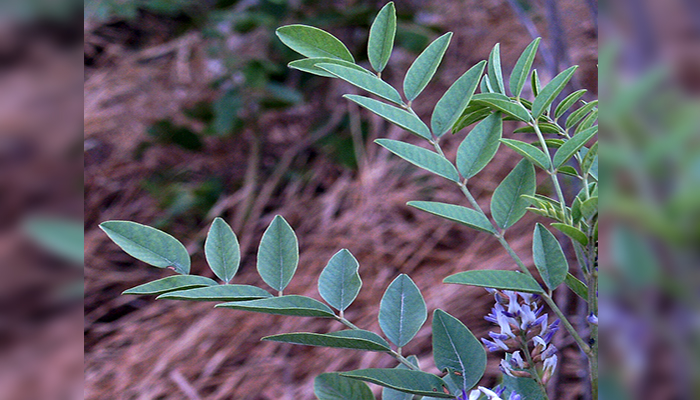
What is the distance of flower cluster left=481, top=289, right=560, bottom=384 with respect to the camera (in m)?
0.31

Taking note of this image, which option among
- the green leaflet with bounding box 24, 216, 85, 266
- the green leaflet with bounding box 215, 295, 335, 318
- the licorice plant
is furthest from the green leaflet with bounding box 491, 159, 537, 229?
the green leaflet with bounding box 24, 216, 85, 266

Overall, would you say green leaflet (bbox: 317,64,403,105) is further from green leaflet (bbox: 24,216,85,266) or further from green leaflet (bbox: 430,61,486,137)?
green leaflet (bbox: 24,216,85,266)

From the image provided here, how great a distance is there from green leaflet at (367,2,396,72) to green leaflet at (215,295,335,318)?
0.14 m

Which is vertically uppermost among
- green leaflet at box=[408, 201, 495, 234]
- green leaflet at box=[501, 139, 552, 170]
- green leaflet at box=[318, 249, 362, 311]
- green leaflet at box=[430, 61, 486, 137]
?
green leaflet at box=[430, 61, 486, 137]

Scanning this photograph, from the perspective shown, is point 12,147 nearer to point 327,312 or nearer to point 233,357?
point 327,312

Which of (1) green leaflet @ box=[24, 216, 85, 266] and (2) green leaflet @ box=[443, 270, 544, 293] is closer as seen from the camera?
(1) green leaflet @ box=[24, 216, 85, 266]

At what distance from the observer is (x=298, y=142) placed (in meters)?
1.55

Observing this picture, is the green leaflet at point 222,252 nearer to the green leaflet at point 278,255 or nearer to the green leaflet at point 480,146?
the green leaflet at point 278,255

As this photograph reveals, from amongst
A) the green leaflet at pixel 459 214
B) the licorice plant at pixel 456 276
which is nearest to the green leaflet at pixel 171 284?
the licorice plant at pixel 456 276

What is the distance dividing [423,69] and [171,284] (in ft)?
0.60

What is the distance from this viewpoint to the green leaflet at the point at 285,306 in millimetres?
253

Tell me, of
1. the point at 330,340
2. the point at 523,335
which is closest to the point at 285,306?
the point at 330,340

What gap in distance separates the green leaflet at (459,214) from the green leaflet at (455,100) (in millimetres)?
47

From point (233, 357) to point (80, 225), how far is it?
1.10 m
